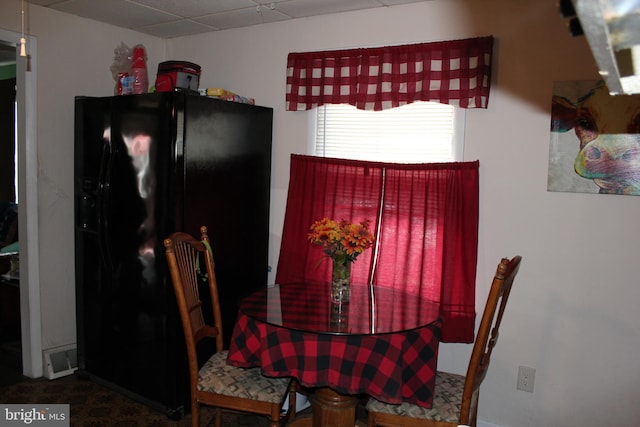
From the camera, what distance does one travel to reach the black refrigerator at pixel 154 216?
9.18ft

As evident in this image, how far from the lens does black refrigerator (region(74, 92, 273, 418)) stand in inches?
110

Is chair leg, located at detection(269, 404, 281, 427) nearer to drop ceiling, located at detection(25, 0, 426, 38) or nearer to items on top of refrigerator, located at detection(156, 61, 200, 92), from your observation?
items on top of refrigerator, located at detection(156, 61, 200, 92)

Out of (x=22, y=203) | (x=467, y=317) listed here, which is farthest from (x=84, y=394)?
(x=467, y=317)

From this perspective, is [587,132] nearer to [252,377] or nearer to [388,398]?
[388,398]

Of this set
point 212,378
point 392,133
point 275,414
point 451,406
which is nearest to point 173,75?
point 392,133

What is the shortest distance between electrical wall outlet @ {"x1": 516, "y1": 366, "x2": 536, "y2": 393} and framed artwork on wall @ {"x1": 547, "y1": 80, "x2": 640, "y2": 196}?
0.93m

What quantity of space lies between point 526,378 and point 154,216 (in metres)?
2.15

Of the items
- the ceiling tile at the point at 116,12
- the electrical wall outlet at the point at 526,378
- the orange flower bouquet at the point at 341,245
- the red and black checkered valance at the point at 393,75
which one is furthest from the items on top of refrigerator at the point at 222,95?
the electrical wall outlet at the point at 526,378

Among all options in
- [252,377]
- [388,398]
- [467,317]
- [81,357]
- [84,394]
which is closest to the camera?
[388,398]

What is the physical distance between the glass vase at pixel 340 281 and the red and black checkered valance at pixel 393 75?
3.35ft

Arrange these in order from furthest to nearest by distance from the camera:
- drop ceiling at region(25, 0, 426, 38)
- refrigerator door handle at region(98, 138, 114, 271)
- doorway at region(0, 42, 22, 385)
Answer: doorway at region(0, 42, 22, 385)
refrigerator door handle at region(98, 138, 114, 271)
drop ceiling at region(25, 0, 426, 38)

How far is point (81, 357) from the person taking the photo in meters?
3.30

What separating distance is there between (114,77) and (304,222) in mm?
1642

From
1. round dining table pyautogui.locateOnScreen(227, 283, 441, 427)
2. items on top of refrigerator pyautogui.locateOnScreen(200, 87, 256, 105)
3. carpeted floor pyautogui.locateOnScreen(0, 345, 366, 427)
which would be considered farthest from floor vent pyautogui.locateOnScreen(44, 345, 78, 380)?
items on top of refrigerator pyautogui.locateOnScreen(200, 87, 256, 105)
